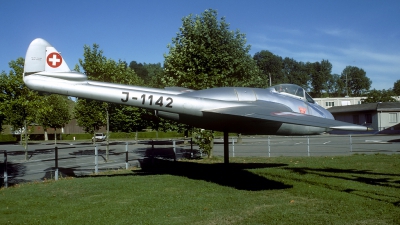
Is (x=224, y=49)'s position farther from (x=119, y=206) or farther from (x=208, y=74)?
(x=119, y=206)

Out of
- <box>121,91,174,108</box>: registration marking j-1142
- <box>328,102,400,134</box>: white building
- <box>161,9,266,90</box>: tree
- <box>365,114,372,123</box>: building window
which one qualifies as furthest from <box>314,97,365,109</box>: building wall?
<box>121,91,174,108</box>: registration marking j-1142

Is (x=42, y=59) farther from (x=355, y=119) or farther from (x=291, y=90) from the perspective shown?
(x=355, y=119)

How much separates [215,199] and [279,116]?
2.73 m

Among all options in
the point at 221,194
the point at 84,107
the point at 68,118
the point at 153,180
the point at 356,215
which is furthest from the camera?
the point at 68,118

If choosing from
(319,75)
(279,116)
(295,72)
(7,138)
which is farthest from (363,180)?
(295,72)

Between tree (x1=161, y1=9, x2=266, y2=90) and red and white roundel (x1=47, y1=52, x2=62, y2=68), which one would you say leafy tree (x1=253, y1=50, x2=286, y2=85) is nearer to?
tree (x1=161, y1=9, x2=266, y2=90)

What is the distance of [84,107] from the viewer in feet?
67.8

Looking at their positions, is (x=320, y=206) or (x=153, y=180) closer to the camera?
(x=320, y=206)

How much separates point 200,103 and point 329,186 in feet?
14.3

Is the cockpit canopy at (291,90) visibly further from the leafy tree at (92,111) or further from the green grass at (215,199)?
the leafy tree at (92,111)

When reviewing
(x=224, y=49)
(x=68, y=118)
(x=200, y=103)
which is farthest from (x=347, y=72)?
(x=200, y=103)

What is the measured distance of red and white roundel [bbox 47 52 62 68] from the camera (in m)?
10.8

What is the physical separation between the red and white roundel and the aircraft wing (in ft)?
15.6

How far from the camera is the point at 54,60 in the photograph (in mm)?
10875
